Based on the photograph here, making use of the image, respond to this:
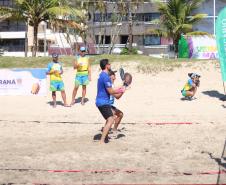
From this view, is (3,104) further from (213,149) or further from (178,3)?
(178,3)

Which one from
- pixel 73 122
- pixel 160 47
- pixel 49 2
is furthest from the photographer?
pixel 160 47

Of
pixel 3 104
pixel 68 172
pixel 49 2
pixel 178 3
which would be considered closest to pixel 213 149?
pixel 68 172

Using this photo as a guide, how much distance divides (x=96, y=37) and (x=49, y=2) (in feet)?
65.8

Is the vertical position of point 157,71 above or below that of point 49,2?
below

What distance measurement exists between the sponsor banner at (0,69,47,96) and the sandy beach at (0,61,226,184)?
0.35m

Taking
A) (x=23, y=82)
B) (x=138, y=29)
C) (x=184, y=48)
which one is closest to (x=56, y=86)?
(x=23, y=82)

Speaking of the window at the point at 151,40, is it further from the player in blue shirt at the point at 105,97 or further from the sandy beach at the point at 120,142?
the player in blue shirt at the point at 105,97

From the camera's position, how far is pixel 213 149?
761 cm

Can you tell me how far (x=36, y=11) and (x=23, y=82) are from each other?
10251mm

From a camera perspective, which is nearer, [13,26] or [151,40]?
[151,40]

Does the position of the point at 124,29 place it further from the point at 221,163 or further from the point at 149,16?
the point at 221,163

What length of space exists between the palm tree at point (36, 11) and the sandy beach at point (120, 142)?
10.2 m

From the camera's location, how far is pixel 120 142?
27.2 ft

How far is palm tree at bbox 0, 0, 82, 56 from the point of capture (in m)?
24.3
